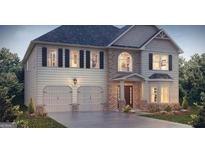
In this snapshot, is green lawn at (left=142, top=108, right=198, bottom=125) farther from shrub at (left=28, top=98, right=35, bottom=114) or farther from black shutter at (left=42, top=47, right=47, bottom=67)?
black shutter at (left=42, top=47, right=47, bottom=67)

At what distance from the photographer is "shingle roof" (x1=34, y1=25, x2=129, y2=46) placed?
1150 cm

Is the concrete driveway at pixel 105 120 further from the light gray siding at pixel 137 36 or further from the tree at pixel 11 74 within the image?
the light gray siding at pixel 137 36

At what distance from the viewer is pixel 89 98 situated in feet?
41.7

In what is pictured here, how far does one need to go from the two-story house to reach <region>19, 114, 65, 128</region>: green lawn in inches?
25.4

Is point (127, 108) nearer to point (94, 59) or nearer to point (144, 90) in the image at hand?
point (144, 90)

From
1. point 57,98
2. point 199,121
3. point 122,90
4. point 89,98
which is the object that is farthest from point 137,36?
point 199,121

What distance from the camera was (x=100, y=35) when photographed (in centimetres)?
1299

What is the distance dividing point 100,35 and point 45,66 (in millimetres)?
2730

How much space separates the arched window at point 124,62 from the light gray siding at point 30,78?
4.00 meters

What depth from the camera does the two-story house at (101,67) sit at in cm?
1195
